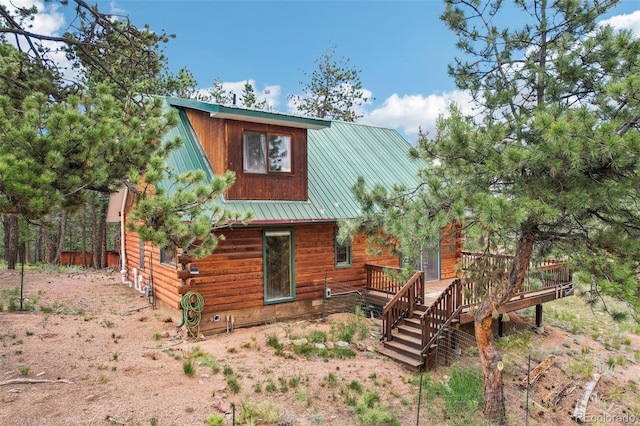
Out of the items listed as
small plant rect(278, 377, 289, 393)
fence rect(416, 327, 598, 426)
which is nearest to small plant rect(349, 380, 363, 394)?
fence rect(416, 327, 598, 426)

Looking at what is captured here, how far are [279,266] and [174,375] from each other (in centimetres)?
408

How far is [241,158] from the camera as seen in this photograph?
31.3ft

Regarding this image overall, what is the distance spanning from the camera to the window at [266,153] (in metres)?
9.73

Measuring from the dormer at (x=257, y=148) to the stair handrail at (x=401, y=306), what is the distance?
366 cm

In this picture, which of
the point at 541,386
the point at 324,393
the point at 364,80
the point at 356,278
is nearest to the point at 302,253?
the point at 356,278

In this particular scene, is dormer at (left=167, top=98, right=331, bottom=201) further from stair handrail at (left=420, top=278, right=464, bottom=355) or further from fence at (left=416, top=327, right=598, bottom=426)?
fence at (left=416, top=327, right=598, bottom=426)

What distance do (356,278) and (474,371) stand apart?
4.19 meters

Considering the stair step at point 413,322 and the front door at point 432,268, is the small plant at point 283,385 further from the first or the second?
the front door at point 432,268

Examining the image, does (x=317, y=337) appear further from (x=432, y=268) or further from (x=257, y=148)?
(x=432, y=268)

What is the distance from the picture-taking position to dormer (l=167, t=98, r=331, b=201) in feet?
30.9

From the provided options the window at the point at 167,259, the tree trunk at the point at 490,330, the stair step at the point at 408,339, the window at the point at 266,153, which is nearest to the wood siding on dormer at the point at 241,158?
the window at the point at 266,153

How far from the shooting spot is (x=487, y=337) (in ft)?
22.0

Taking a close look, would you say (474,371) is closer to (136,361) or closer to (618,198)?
(618,198)

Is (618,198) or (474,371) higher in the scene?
(618,198)
